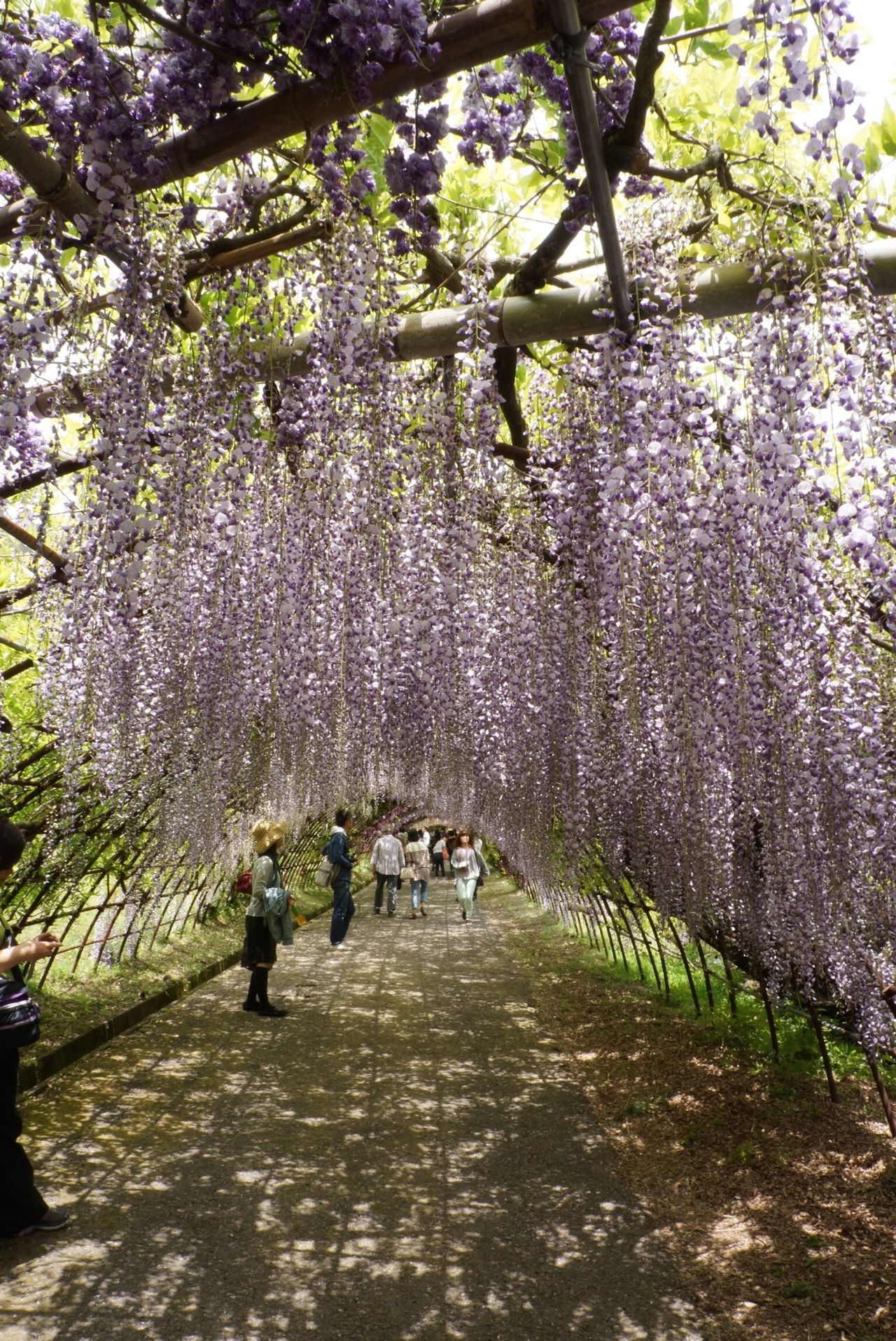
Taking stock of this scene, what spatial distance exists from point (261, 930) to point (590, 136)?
6.43 metres

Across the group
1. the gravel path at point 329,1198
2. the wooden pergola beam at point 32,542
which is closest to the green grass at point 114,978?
the gravel path at point 329,1198

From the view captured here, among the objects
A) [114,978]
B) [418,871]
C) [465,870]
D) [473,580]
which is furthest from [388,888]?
[473,580]

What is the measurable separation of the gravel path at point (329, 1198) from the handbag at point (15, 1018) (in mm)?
730

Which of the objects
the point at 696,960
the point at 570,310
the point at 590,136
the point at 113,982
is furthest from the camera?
the point at 696,960

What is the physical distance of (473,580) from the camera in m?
6.67

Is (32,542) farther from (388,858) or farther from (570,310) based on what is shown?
(388,858)

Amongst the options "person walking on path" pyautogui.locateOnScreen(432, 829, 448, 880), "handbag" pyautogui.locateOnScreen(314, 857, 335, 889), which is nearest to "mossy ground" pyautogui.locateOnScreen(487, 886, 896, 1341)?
"handbag" pyautogui.locateOnScreen(314, 857, 335, 889)

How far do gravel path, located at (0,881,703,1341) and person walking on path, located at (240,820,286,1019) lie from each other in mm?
532

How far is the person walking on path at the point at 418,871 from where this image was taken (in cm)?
1639

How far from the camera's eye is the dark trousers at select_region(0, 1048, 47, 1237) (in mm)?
3430

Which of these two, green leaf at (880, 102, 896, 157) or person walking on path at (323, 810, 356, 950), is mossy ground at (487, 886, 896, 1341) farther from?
person walking on path at (323, 810, 356, 950)

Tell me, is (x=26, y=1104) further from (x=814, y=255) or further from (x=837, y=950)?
(x=814, y=255)

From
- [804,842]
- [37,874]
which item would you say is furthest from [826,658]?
[37,874]

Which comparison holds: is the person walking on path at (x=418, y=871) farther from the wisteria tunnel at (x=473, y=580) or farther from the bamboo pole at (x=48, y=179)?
the bamboo pole at (x=48, y=179)
